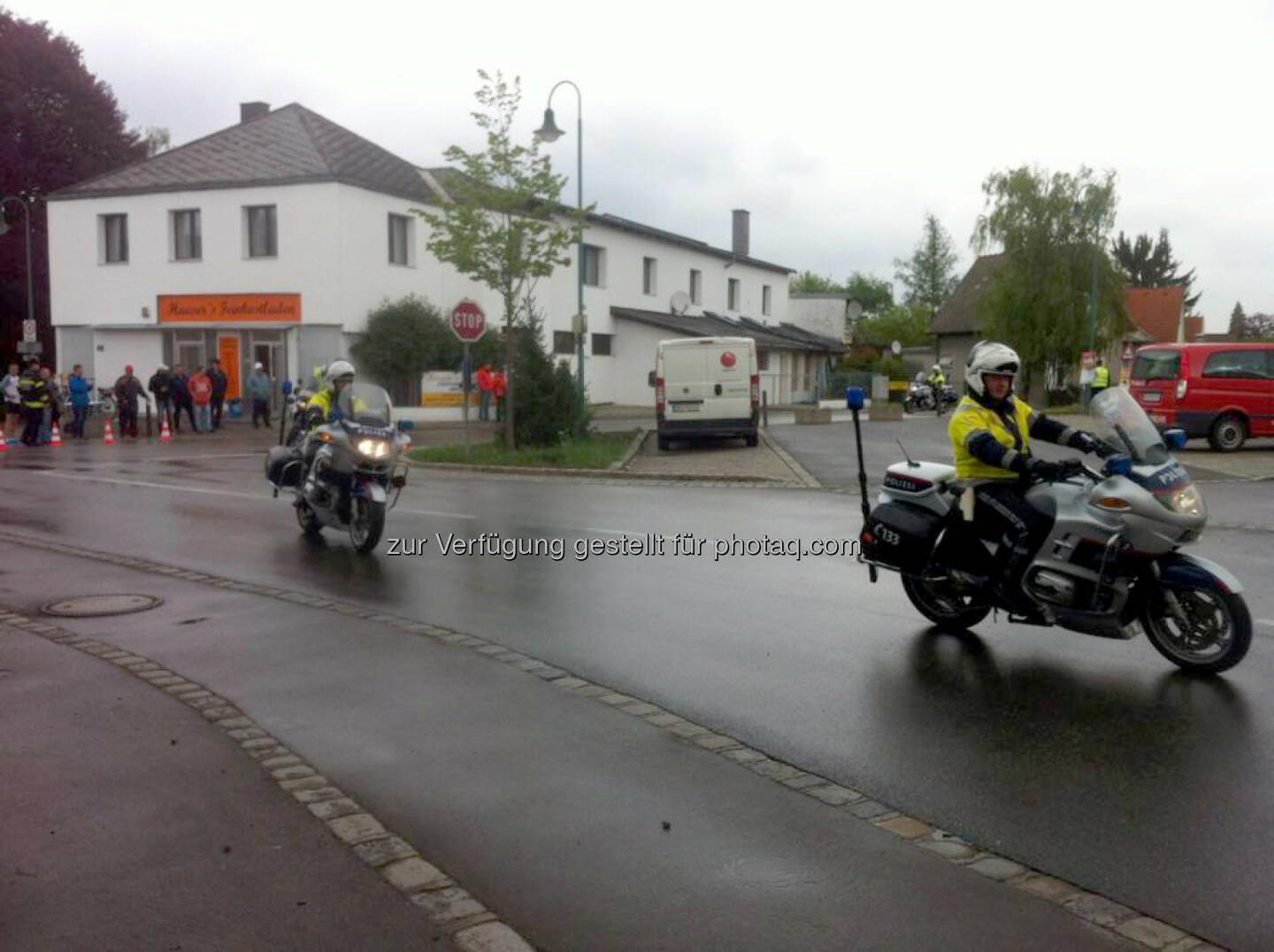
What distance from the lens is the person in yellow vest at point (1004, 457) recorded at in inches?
268

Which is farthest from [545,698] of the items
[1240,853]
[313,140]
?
[313,140]

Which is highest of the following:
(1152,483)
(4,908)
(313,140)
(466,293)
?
(313,140)

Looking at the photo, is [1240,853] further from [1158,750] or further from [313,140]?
[313,140]

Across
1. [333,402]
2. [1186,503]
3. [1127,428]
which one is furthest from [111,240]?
[1186,503]

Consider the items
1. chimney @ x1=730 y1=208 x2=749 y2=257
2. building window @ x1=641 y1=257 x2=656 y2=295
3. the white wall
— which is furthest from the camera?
chimney @ x1=730 y1=208 x2=749 y2=257

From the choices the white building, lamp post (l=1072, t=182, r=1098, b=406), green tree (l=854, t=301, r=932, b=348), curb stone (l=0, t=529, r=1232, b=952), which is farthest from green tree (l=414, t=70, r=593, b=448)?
green tree (l=854, t=301, r=932, b=348)

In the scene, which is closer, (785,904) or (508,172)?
(785,904)

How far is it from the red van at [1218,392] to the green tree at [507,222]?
38.4 feet

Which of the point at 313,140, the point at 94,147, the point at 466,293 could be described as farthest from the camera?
the point at 94,147

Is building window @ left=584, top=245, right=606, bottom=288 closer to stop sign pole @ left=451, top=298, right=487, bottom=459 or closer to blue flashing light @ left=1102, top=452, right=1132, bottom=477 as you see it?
stop sign pole @ left=451, top=298, right=487, bottom=459

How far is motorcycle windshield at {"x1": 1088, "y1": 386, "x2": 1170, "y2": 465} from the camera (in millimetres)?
6617

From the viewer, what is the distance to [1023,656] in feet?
23.3

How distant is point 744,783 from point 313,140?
34.6 metres

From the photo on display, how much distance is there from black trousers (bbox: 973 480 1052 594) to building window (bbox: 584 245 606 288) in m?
39.1
